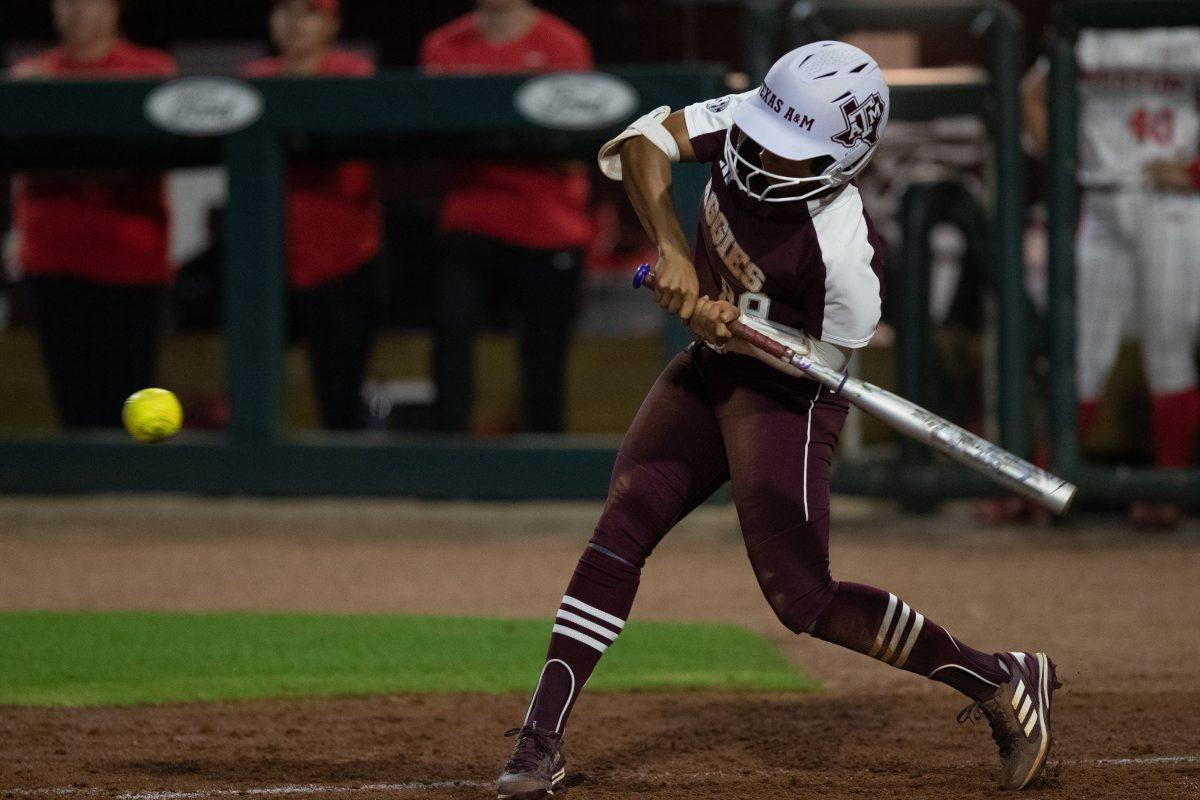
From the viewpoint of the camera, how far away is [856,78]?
373 centimetres

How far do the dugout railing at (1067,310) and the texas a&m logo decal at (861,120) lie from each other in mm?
4130

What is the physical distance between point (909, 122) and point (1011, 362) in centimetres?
132

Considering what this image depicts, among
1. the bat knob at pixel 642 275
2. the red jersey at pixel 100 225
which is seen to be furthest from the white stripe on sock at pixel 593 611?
the red jersey at pixel 100 225

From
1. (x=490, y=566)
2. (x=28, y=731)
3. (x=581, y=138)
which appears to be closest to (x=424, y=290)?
(x=581, y=138)

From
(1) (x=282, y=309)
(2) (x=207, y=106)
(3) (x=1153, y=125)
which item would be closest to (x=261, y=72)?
(2) (x=207, y=106)

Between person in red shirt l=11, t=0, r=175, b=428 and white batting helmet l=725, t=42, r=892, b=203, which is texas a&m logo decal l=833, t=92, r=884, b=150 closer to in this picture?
white batting helmet l=725, t=42, r=892, b=203

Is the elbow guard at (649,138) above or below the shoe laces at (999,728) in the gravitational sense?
above

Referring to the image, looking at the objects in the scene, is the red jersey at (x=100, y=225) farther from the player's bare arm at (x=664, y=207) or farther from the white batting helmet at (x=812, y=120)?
the white batting helmet at (x=812, y=120)

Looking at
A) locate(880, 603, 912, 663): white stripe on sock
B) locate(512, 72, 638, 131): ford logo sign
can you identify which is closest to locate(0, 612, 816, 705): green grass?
locate(880, 603, 912, 663): white stripe on sock

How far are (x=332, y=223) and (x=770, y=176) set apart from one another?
Result: 471 centimetres

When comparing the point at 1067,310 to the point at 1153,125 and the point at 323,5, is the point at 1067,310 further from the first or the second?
the point at 323,5

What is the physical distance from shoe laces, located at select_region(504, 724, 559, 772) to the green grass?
1278 mm

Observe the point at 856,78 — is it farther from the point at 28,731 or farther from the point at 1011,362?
the point at 1011,362

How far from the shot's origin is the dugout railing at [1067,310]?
7598mm
